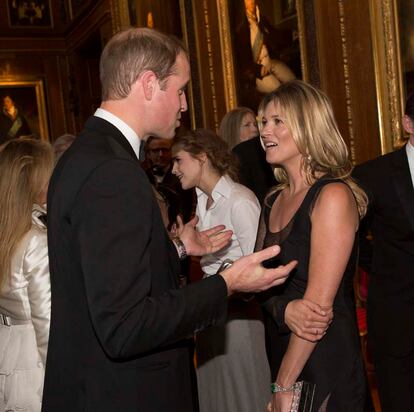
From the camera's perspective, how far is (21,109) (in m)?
14.9

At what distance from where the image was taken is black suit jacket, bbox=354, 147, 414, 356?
346cm

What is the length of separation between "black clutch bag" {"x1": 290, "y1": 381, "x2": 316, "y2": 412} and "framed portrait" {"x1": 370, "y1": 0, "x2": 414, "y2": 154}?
307cm

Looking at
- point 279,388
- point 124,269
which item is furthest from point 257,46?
point 124,269

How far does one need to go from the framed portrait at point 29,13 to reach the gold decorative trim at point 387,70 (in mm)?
11781

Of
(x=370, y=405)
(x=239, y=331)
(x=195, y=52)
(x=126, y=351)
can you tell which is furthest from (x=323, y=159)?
(x=195, y=52)

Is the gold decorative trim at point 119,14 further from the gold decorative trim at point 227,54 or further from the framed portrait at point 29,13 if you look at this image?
the framed portrait at point 29,13

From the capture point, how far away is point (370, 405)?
98.4 inches

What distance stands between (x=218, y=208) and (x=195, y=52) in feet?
15.5

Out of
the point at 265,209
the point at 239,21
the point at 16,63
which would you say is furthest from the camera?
the point at 16,63

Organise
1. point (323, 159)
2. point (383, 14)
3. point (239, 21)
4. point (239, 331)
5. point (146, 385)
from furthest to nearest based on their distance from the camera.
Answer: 1. point (239, 21)
2. point (383, 14)
3. point (239, 331)
4. point (323, 159)
5. point (146, 385)

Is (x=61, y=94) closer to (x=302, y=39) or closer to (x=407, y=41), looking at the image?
(x=302, y=39)

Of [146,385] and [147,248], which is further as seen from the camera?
[146,385]

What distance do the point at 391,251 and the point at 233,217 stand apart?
3.24 feet

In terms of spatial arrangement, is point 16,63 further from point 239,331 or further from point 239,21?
point 239,331
